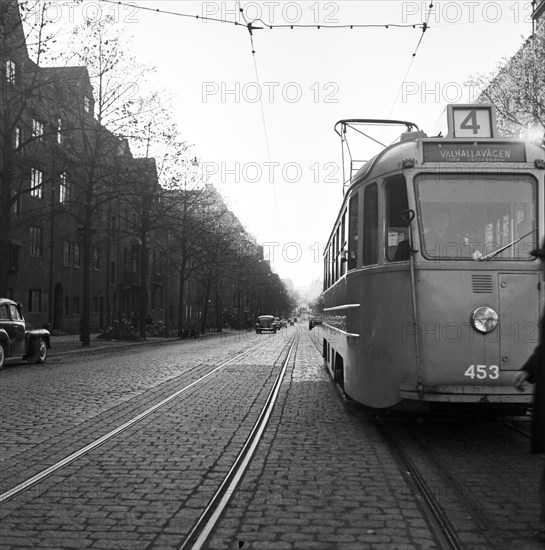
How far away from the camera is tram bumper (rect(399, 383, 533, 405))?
21.6 feet

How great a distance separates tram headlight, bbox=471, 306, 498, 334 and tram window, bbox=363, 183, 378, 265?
123 cm

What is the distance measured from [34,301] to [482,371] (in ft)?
114

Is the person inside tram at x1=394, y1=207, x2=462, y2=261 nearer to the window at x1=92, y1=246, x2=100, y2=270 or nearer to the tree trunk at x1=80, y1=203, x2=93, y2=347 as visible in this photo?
the tree trunk at x1=80, y1=203, x2=93, y2=347

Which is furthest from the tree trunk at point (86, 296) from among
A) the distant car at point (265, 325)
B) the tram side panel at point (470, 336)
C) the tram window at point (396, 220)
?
the distant car at point (265, 325)

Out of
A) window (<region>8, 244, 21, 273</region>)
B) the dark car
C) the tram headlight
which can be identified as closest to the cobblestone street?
the tram headlight

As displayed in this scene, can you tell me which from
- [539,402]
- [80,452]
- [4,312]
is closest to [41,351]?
[4,312]

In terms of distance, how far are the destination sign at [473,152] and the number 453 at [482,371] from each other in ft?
7.05

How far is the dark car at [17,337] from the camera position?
17.4 m

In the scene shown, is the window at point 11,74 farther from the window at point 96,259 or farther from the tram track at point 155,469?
the window at point 96,259

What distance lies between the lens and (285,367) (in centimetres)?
1806

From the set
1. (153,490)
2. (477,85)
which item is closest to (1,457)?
(153,490)

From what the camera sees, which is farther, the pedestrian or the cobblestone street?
the cobblestone street

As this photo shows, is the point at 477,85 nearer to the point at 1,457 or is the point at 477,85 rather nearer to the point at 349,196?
A: the point at 349,196

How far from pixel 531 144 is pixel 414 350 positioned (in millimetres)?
2525
